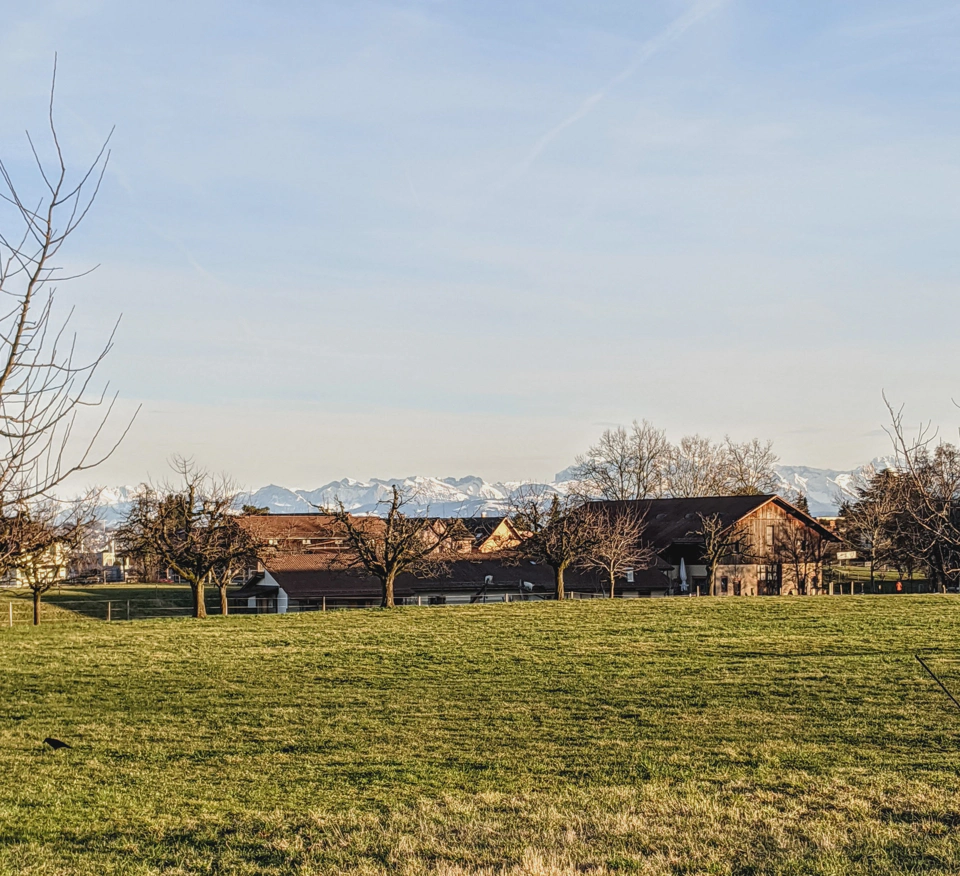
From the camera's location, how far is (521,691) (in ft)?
76.1

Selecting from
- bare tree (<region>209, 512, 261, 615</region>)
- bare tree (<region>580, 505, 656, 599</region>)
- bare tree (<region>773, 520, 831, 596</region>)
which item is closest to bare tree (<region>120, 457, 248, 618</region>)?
bare tree (<region>209, 512, 261, 615</region>)

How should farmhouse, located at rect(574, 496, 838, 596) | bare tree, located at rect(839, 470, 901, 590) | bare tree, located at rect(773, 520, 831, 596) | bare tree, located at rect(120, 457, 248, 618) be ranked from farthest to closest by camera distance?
bare tree, located at rect(773, 520, 831, 596)
farmhouse, located at rect(574, 496, 838, 596)
bare tree, located at rect(839, 470, 901, 590)
bare tree, located at rect(120, 457, 248, 618)

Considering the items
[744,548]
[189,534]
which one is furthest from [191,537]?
[744,548]

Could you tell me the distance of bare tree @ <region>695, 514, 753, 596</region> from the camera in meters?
66.6

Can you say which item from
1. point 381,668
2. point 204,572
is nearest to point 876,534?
point 204,572

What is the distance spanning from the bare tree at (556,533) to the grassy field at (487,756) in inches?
736

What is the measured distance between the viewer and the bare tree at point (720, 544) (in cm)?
6662

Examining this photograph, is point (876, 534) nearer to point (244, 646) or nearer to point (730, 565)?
point (730, 565)

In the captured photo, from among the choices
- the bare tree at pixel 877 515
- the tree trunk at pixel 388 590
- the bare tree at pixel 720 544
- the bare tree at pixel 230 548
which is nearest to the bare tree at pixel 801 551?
the bare tree at pixel 720 544

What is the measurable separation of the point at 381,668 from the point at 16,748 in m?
12.4

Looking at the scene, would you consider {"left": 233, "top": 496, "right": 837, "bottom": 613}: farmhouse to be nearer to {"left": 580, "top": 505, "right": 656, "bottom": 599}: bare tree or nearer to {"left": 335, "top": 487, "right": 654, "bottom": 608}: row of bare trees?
{"left": 580, "top": 505, "right": 656, "bottom": 599}: bare tree

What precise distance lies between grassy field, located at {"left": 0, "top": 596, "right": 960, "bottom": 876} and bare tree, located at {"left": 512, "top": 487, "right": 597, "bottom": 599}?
1870 cm

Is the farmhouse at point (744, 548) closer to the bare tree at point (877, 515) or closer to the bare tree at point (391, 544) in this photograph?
the bare tree at point (877, 515)

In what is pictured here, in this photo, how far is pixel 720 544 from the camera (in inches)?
2657
